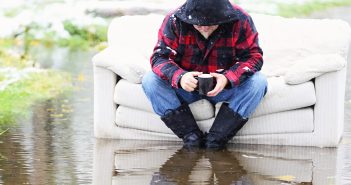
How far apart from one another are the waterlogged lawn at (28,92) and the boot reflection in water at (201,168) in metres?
1.83

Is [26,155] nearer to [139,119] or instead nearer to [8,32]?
[139,119]

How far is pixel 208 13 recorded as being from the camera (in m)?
7.20

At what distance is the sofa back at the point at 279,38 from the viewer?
8.16 meters

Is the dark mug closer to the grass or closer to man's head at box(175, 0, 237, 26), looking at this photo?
man's head at box(175, 0, 237, 26)

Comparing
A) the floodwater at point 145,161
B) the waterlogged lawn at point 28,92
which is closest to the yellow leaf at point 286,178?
the floodwater at point 145,161

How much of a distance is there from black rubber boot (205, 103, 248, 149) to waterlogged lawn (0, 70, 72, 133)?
73.2 inches

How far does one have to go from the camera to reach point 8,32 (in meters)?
14.5

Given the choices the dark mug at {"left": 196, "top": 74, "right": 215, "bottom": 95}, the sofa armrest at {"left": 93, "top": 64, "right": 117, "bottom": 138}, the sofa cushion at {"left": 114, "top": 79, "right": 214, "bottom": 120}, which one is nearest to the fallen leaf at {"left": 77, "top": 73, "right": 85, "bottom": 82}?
the sofa armrest at {"left": 93, "top": 64, "right": 117, "bottom": 138}

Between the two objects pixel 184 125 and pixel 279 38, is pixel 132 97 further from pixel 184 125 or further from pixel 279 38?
pixel 279 38

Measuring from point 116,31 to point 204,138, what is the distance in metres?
1.37

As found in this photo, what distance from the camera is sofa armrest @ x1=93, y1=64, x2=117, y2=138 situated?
26.0 feet

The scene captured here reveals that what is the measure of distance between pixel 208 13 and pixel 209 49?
0.31 m

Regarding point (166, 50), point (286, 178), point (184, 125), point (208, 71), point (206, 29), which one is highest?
point (206, 29)

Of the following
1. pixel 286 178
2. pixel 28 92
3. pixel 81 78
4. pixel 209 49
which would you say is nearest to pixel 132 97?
pixel 209 49
